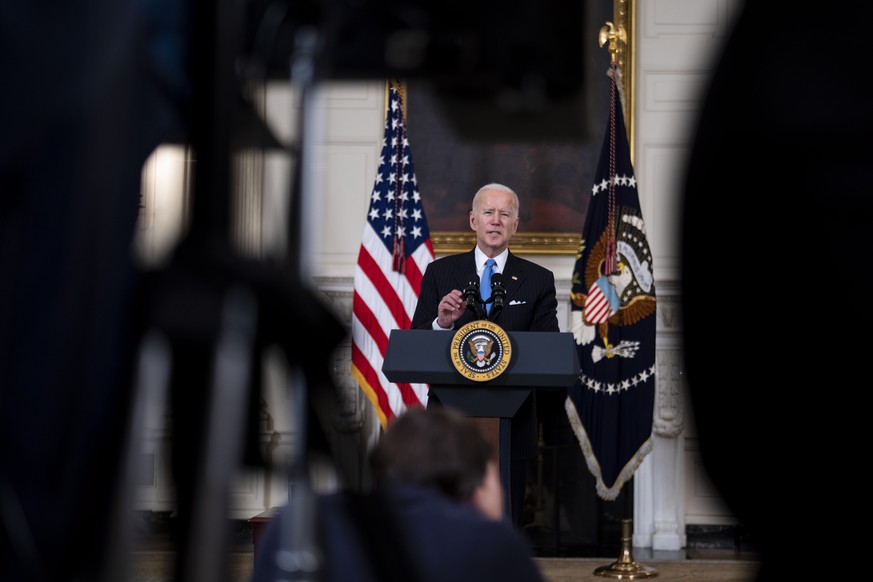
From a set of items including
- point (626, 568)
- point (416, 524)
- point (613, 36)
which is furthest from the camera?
point (613, 36)

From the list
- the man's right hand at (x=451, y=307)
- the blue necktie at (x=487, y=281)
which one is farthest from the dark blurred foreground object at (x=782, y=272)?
the blue necktie at (x=487, y=281)

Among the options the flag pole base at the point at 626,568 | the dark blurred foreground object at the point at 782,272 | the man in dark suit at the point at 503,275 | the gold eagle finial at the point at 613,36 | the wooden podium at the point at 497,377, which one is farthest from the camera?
the gold eagle finial at the point at 613,36

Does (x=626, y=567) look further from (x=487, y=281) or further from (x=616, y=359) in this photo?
(x=487, y=281)

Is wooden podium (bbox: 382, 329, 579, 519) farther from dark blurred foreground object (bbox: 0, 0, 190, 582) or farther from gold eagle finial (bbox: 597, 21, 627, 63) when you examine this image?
dark blurred foreground object (bbox: 0, 0, 190, 582)

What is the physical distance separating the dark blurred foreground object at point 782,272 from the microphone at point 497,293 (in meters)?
4.15

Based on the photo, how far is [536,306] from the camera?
5.57 m

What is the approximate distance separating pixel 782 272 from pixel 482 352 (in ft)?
12.7

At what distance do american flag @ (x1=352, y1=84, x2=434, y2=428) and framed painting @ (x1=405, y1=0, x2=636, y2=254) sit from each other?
66 cm

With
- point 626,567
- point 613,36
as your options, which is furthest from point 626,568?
point 613,36

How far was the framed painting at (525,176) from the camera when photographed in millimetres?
7809

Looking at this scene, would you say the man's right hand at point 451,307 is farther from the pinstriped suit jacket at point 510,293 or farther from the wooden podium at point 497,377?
the pinstriped suit jacket at point 510,293

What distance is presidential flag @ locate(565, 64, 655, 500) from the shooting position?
6691 millimetres

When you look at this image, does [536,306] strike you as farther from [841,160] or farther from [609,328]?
[841,160]

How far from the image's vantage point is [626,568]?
644 centimetres
